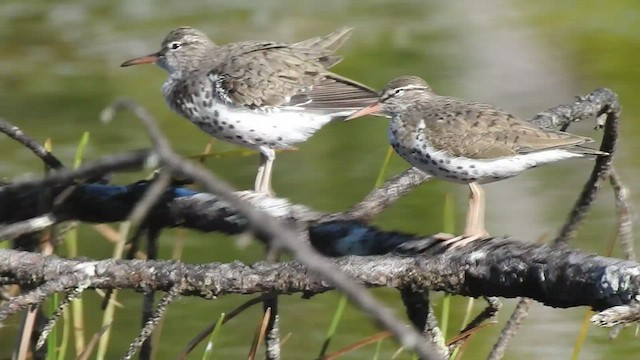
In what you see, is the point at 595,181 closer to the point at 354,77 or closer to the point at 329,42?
the point at 329,42

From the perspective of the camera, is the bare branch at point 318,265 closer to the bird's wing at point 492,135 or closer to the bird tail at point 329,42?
the bird's wing at point 492,135

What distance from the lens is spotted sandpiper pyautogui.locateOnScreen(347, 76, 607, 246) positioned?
427 centimetres

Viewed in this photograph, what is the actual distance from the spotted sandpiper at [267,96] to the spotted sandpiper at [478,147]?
654mm

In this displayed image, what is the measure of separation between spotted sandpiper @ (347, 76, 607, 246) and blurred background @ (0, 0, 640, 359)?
63.6 inches

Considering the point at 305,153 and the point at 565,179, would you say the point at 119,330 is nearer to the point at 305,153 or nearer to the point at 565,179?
the point at 305,153

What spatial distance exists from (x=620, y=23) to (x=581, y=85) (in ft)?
5.50

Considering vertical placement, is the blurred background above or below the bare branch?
below

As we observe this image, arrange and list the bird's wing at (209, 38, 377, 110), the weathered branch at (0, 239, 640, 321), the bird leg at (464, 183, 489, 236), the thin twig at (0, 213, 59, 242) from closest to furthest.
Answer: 1. the weathered branch at (0, 239, 640, 321)
2. the thin twig at (0, 213, 59, 242)
3. the bird leg at (464, 183, 489, 236)
4. the bird's wing at (209, 38, 377, 110)

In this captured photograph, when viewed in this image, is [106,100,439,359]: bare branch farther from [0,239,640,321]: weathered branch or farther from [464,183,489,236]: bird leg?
Result: [464,183,489,236]: bird leg

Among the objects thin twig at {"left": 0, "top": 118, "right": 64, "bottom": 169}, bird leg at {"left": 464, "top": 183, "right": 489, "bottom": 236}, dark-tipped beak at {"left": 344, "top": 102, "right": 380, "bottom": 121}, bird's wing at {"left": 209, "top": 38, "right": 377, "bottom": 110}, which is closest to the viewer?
thin twig at {"left": 0, "top": 118, "right": 64, "bottom": 169}

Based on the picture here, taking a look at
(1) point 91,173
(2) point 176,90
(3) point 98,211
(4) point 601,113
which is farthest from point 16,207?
(4) point 601,113

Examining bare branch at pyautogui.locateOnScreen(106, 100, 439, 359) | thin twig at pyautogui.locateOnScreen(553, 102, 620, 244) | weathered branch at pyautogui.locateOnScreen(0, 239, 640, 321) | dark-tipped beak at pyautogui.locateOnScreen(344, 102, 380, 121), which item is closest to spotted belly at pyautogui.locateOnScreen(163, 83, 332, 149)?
dark-tipped beak at pyautogui.locateOnScreen(344, 102, 380, 121)

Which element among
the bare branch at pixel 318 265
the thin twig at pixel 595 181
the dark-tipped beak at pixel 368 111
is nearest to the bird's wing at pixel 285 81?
the dark-tipped beak at pixel 368 111

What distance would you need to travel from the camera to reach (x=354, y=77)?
10188mm
